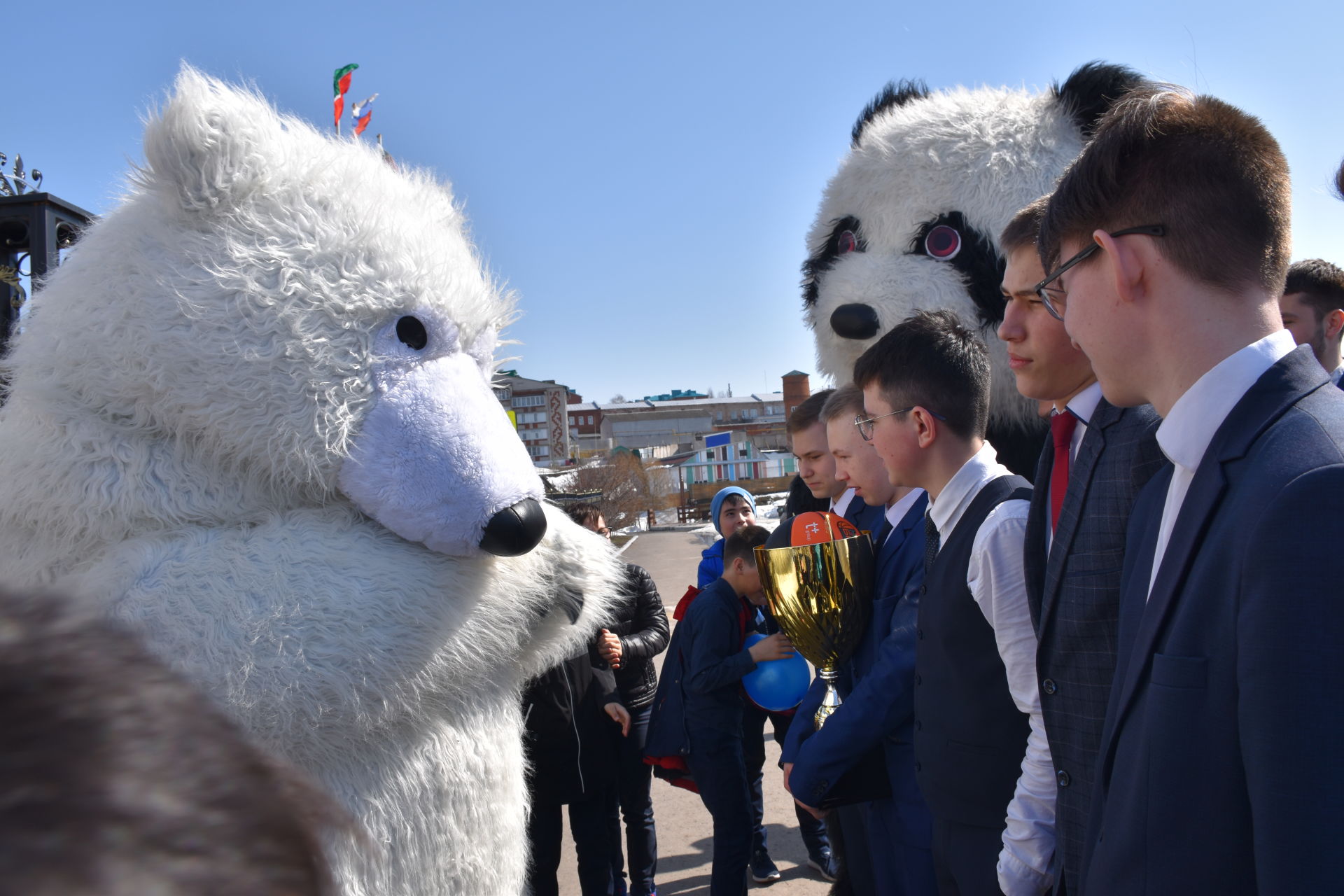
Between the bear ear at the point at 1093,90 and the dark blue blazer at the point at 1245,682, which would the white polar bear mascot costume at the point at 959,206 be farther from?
the dark blue blazer at the point at 1245,682

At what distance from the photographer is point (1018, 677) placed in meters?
1.84

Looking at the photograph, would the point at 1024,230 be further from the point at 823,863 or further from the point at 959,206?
the point at 823,863

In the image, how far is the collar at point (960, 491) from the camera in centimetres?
223

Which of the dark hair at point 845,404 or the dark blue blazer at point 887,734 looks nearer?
the dark blue blazer at point 887,734

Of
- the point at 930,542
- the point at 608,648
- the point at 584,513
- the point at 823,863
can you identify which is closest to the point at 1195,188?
the point at 930,542

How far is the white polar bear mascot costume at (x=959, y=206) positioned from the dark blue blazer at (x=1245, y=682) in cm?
220

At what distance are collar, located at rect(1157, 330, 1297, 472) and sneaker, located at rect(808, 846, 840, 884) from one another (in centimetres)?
314

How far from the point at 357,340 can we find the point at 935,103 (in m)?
2.78

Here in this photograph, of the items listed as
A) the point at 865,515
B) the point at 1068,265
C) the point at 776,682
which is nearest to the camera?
the point at 1068,265

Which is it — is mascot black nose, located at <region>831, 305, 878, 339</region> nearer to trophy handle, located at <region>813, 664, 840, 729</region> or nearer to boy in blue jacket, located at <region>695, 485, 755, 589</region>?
trophy handle, located at <region>813, 664, 840, 729</region>

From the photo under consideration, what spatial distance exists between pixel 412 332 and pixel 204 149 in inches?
26.1

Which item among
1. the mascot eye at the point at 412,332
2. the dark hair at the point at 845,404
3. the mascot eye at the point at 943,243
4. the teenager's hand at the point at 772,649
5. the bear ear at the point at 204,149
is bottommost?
the teenager's hand at the point at 772,649

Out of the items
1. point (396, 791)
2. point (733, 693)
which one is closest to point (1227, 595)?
point (396, 791)

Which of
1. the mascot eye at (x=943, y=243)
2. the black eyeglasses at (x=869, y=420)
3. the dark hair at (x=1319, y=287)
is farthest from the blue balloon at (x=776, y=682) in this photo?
the dark hair at (x=1319, y=287)
